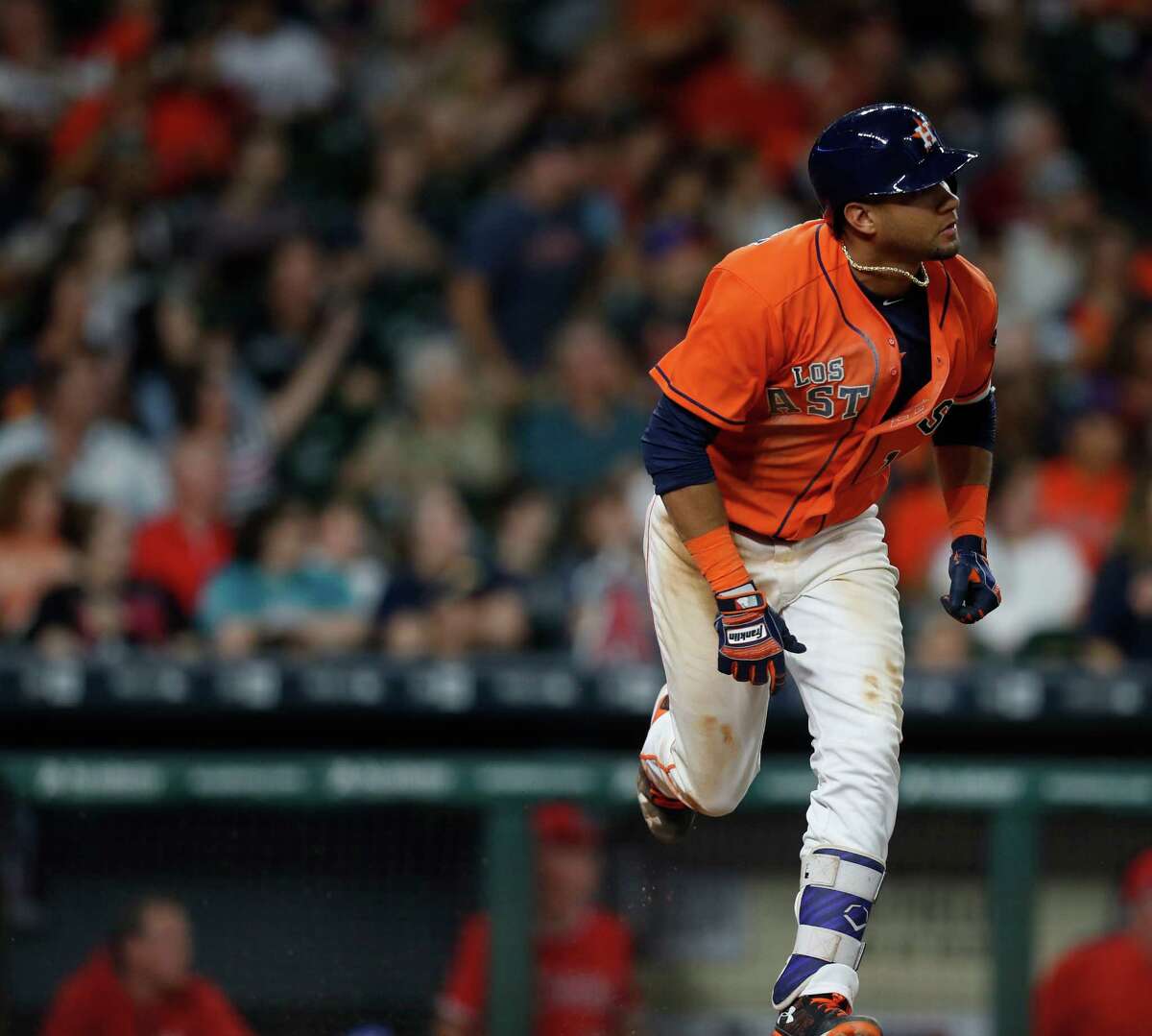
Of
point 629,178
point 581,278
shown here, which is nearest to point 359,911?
point 581,278

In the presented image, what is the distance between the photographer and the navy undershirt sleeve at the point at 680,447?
3.91 metres

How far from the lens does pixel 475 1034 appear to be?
541 cm

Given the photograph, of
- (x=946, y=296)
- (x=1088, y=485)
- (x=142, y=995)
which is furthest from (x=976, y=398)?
(x=1088, y=485)

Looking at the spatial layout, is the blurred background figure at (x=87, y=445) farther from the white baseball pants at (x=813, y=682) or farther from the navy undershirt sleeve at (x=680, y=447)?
the navy undershirt sleeve at (x=680, y=447)

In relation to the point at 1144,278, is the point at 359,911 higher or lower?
lower

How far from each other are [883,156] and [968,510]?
3.20 feet

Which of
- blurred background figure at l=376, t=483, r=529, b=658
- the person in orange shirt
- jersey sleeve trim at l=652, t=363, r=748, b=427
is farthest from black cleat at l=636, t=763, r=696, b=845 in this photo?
the person in orange shirt

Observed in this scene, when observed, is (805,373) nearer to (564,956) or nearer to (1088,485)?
(564,956)

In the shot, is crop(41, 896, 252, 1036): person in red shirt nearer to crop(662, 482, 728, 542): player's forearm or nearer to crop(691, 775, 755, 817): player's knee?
crop(691, 775, 755, 817): player's knee

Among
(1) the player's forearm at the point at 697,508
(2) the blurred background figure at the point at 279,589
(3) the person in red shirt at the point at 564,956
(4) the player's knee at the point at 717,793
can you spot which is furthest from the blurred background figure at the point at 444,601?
(1) the player's forearm at the point at 697,508

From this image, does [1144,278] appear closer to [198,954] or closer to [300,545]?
[300,545]

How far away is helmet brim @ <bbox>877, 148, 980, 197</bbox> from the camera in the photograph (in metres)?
3.77

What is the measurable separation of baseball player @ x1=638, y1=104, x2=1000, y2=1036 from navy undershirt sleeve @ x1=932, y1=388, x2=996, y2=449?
0.07 metres

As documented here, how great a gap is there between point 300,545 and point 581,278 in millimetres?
2198
